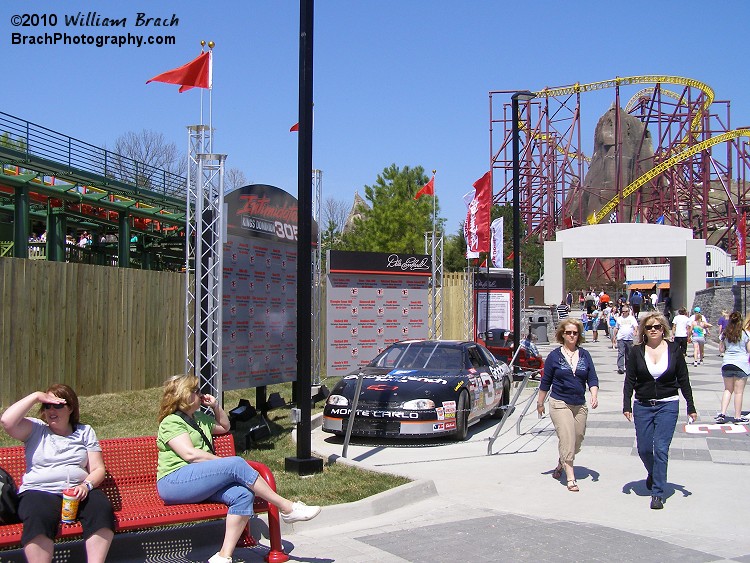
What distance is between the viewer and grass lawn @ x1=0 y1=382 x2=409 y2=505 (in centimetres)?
782

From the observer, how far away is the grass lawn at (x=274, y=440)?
25.7ft

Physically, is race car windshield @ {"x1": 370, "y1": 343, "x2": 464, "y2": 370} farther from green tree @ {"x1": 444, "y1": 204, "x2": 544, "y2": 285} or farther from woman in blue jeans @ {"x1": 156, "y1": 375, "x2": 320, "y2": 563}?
green tree @ {"x1": 444, "y1": 204, "x2": 544, "y2": 285}

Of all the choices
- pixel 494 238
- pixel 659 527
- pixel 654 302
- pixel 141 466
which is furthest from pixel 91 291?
pixel 654 302

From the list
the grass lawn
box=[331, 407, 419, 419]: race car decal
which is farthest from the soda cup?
box=[331, 407, 419, 419]: race car decal

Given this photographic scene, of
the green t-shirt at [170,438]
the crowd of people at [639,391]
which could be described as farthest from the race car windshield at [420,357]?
the green t-shirt at [170,438]

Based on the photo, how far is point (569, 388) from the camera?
852 centimetres

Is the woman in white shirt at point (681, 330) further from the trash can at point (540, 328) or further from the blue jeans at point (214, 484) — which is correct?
the blue jeans at point (214, 484)

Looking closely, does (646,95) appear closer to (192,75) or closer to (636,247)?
(636,247)

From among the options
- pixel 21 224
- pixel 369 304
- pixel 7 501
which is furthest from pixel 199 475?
pixel 21 224

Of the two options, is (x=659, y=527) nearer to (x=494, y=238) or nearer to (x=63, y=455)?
(x=63, y=455)

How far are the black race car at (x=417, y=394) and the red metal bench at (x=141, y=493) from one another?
456cm

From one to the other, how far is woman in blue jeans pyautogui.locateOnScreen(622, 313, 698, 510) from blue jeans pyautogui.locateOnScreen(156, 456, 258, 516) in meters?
4.05

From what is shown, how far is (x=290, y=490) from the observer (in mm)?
7832

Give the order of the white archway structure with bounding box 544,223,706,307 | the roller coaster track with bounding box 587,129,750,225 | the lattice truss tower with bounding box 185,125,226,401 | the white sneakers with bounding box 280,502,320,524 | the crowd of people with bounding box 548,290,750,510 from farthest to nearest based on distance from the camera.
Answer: the roller coaster track with bounding box 587,129,750,225 → the white archway structure with bounding box 544,223,706,307 → the lattice truss tower with bounding box 185,125,226,401 → the crowd of people with bounding box 548,290,750,510 → the white sneakers with bounding box 280,502,320,524
